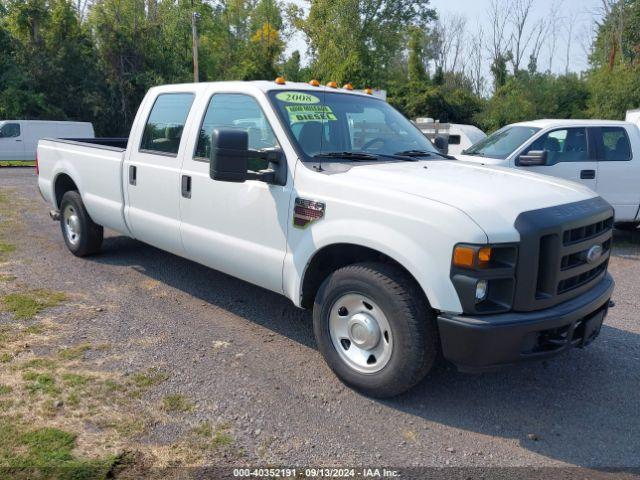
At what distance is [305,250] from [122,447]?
162cm

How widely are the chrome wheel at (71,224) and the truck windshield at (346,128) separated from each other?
348 cm

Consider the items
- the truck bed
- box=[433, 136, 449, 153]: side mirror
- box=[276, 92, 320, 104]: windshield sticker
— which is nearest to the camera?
box=[276, 92, 320, 104]: windshield sticker

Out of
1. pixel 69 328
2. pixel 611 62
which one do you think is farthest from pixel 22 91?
pixel 611 62

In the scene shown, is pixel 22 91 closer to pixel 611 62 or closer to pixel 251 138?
pixel 251 138

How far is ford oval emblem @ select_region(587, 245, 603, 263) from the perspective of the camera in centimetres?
357

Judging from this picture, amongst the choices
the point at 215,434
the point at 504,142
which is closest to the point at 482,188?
the point at 215,434

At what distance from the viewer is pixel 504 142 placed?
848 cm

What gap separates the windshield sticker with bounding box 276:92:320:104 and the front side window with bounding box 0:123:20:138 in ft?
68.7

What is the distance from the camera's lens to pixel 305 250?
3854 millimetres

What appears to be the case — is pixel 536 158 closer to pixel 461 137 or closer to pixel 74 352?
pixel 74 352

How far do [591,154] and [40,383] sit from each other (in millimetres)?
7652

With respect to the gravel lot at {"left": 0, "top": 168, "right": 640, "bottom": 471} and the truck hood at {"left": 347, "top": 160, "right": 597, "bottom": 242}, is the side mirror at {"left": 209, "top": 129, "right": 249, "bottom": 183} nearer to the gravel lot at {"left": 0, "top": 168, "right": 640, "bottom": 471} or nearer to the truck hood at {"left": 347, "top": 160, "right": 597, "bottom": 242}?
the truck hood at {"left": 347, "top": 160, "right": 597, "bottom": 242}

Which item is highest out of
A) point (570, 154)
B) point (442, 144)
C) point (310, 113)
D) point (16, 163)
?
point (310, 113)

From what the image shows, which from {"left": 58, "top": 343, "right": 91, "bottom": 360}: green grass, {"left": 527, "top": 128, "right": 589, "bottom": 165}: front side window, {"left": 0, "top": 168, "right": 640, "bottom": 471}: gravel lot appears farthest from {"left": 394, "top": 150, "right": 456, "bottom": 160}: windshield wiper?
{"left": 527, "top": 128, "right": 589, "bottom": 165}: front side window
